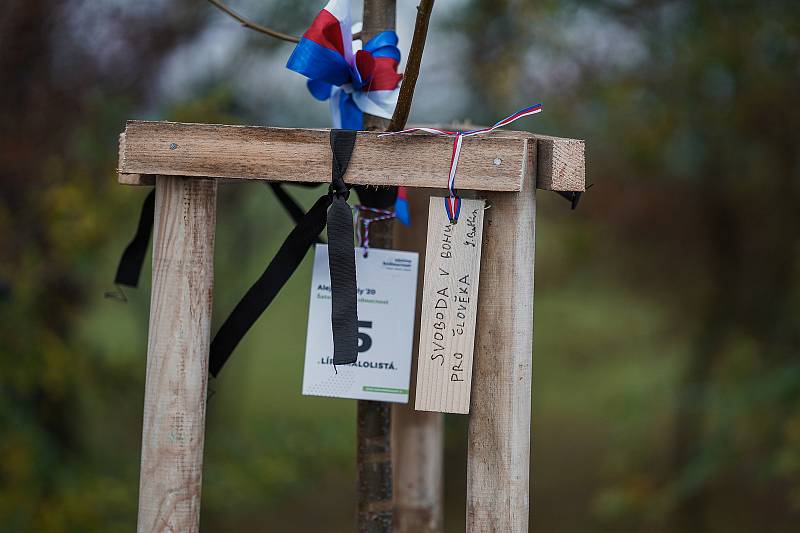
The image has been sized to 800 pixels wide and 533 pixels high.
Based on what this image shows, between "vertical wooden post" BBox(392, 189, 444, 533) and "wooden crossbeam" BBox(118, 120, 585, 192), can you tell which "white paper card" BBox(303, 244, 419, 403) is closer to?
"wooden crossbeam" BBox(118, 120, 585, 192)

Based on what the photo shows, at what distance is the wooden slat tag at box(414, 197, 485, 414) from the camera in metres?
0.94

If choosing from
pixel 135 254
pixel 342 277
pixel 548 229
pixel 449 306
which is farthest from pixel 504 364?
pixel 548 229

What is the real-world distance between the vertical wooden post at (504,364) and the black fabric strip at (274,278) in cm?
20

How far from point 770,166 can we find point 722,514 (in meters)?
1.44

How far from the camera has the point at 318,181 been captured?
3.14 ft

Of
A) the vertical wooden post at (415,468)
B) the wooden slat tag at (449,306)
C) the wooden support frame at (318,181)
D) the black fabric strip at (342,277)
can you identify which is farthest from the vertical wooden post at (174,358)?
the vertical wooden post at (415,468)

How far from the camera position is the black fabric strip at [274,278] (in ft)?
3.34

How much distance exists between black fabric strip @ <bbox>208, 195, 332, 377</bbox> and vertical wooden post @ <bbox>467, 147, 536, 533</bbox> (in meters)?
0.20

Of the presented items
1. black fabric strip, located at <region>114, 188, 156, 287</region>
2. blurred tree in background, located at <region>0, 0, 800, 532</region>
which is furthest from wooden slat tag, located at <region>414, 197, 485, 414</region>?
blurred tree in background, located at <region>0, 0, 800, 532</region>

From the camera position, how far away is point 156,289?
0.99 m

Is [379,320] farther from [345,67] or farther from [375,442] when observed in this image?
[345,67]

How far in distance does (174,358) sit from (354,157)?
304 mm

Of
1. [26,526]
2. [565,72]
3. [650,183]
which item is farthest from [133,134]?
[650,183]

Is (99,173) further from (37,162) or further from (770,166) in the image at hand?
(770,166)
